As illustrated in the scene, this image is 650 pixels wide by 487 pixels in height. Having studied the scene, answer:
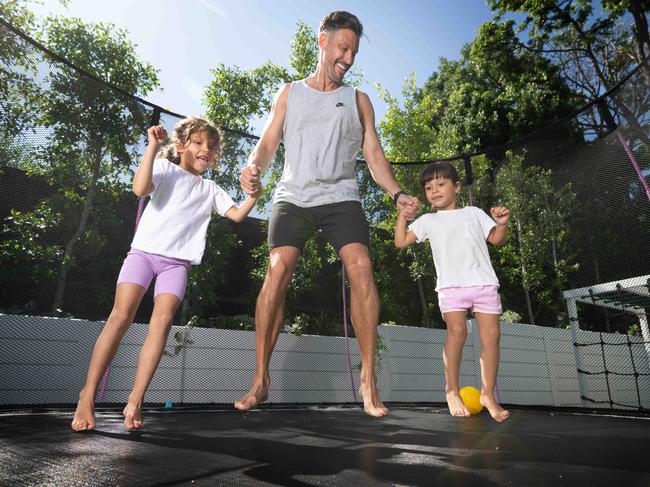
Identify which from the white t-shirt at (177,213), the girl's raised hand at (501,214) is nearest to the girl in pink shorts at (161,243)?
the white t-shirt at (177,213)

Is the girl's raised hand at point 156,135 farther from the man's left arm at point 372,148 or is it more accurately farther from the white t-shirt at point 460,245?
the white t-shirt at point 460,245

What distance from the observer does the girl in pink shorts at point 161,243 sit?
143cm

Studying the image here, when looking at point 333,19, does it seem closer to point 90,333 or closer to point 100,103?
point 100,103

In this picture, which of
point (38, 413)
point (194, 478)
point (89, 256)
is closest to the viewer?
point (194, 478)

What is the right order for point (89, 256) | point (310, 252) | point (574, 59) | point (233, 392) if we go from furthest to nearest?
1. point (574, 59)
2. point (310, 252)
3. point (233, 392)
4. point (89, 256)

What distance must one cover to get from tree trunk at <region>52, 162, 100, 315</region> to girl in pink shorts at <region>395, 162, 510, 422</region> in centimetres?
205

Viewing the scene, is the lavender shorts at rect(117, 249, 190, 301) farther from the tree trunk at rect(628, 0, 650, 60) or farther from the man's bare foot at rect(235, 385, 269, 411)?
the tree trunk at rect(628, 0, 650, 60)

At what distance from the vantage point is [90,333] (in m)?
3.03

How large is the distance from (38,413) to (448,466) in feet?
5.88

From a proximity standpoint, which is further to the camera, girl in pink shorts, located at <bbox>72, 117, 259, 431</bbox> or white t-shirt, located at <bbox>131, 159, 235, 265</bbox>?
white t-shirt, located at <bbox>131, 159, 235, 265</bbox>

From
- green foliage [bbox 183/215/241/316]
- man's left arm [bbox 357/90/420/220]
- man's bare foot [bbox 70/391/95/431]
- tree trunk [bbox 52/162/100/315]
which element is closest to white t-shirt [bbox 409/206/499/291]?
man's left arm [bbox 357/90/420/220]

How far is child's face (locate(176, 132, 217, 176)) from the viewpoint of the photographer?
5.76 feet

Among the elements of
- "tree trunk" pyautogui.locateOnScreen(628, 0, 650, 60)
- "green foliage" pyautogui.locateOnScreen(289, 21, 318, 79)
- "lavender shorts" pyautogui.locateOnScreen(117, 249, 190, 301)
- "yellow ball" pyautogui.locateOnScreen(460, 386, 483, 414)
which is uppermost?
"tree trunk" pyautogui.locateOnScreen(628, 0, 650, 60)

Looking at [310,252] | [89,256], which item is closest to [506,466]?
[89,256]
